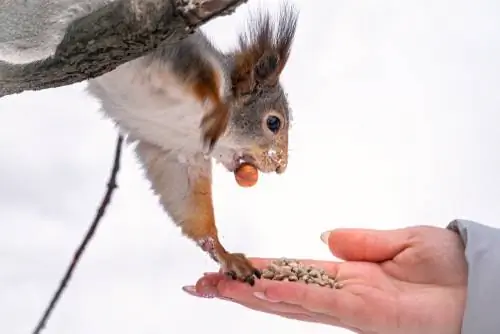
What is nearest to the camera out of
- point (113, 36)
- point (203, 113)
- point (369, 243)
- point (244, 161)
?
point (113, 36)

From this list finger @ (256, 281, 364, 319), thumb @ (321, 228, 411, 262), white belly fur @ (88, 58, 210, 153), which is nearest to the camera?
white belly fur @ (88, 58, 210, 153)

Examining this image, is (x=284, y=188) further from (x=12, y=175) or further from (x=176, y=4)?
(x=176, y=4)

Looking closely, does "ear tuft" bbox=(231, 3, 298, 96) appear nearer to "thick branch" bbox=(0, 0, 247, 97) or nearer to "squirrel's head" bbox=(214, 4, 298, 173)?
"squirrel's head" bbox=(214, 4, 298, 173)

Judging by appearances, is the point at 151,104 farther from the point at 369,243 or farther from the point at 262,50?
the point at 369,243

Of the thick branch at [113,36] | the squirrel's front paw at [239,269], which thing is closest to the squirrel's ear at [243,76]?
the squirrel's front paw at [239,269]

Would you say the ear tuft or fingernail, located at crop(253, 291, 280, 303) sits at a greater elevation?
the ear tuft

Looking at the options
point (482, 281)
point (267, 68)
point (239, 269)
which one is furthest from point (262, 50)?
point (482, 281)

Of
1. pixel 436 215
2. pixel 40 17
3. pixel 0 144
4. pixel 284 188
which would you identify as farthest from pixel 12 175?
pixel 40 17

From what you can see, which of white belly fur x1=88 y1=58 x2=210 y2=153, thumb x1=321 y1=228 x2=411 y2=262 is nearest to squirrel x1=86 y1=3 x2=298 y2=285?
white belly fur x1=88 y1=58 x2=210 y2=153
